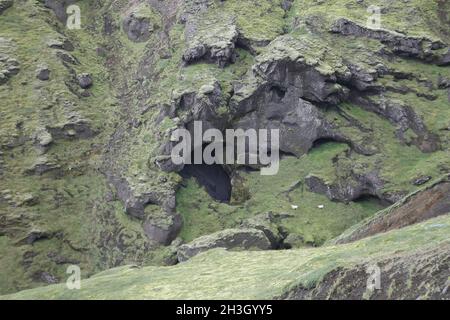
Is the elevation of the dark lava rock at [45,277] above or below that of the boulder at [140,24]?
below

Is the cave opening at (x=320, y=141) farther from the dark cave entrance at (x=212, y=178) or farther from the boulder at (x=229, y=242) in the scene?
the boulder at (x=229, y=242)

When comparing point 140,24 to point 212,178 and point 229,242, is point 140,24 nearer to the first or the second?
point 212,178

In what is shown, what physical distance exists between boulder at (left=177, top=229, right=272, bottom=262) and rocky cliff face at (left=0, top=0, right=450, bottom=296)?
1850 millimetres

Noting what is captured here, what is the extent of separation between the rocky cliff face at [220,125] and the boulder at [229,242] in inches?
72.8

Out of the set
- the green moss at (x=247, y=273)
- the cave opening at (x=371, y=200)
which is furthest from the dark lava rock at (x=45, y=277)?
the cave opening at (x=371, y=200)

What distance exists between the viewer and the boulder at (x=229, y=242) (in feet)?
194

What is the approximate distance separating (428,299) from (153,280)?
2075 cm

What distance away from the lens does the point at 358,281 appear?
24.5 metres

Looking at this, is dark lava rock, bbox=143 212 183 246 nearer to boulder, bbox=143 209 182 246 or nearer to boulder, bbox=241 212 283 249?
boulder, bbox=143 209 182 246

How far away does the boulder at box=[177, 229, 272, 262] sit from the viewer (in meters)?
59.0

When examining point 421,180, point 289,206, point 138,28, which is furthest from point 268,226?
point 138,28

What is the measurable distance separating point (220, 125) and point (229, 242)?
92.5 ft

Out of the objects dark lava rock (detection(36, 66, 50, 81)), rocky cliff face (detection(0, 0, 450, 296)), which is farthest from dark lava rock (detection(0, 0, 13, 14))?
dark lava rock (detection(36, 66, 50, 81))

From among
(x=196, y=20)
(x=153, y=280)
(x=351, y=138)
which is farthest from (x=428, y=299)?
(x=196, y=20)
